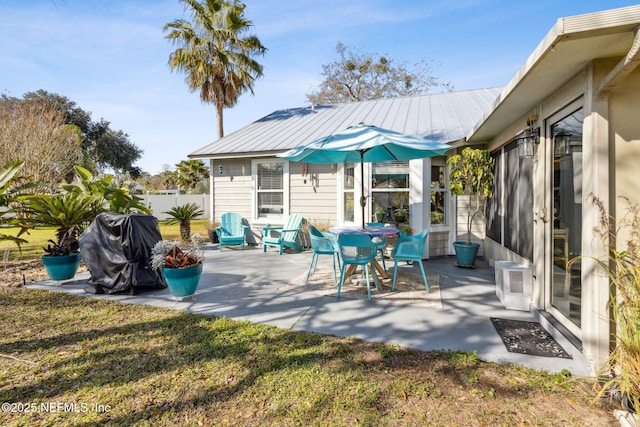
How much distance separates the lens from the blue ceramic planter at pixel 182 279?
13.1 ft

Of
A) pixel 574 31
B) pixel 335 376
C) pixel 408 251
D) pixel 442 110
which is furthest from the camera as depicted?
pixel 442 110

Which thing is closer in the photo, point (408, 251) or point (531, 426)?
point (531, 426)

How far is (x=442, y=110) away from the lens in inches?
333

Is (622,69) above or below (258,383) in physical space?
above

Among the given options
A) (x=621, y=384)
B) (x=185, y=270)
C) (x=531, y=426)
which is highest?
(x=185, y=270)

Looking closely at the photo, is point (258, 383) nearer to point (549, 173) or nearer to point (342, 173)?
point (549, 173)

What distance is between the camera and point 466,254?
582 cm

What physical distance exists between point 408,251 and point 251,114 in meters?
10.9

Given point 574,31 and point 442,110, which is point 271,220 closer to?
point 442,110

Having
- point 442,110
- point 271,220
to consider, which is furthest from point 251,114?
point 442,110

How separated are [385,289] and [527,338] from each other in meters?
1.87

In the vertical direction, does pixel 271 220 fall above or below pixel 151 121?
below

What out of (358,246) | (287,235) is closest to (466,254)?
(358,246)

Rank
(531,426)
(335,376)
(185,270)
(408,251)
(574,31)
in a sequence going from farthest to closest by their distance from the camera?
(408,251)
(185,270)
(335,376)
(574,31)
(531,426)
